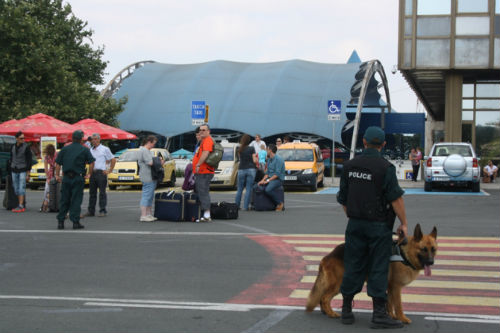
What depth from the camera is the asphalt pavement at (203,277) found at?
5.55 m

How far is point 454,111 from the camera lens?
3016 centimetres

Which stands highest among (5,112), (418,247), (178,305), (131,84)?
(131,84)

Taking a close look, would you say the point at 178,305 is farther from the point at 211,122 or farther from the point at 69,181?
the point at 211,122

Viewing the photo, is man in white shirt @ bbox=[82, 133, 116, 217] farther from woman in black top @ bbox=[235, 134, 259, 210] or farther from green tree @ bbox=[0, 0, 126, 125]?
green tree @ bbox=[0, 0, 126, 125]

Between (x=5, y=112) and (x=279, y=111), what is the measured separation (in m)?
27.0

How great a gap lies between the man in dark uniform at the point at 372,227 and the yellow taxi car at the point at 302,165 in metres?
18.1

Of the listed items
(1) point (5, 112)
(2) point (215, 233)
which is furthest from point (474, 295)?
(1) point (5, 112)

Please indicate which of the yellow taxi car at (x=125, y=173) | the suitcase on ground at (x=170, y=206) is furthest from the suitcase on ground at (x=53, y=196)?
the yellow taxi car at (x=125, y=173)

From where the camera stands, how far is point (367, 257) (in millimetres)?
5445

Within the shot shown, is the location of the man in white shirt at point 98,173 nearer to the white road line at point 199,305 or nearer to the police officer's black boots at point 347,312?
the white road line at point 199,305

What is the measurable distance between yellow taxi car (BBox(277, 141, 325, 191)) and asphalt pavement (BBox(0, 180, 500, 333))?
10.1 m

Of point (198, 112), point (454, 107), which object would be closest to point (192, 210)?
point (198, 112)

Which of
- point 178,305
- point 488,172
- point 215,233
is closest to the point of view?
point 178,305

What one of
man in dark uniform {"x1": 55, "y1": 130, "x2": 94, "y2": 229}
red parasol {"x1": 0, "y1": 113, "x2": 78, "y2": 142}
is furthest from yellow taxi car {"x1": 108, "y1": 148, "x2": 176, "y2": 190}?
man in dark uniform {"x1": 55, "y1": 130, "x2": 94, "y2": 229}
